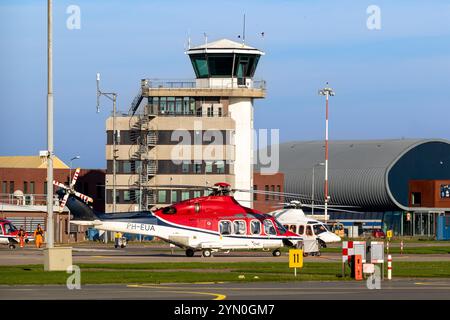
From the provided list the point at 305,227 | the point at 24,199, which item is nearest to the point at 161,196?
the point at 24,199

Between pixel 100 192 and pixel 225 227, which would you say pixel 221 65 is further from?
pixel 225 227

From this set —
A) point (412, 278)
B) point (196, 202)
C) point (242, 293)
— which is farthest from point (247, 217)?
point (242, 293)

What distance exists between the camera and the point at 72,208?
71.6 meters

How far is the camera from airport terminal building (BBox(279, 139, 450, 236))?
511 ft

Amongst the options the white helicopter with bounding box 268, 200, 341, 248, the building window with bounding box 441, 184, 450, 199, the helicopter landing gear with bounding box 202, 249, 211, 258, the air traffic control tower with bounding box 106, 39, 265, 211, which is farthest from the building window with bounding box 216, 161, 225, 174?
the helicopter landing gear with bounding box 202, 249, 211, 258

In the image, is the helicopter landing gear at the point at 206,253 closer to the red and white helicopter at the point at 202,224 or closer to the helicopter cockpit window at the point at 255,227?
the red and white helicopter at the point at 202,224

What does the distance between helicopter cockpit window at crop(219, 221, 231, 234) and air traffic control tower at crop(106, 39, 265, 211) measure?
52162mm

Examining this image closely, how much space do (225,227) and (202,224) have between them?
1.50m

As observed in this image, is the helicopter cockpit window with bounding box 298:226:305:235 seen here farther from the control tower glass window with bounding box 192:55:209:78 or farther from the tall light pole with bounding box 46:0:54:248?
the tall light pole with bounding box 46:0:54:248

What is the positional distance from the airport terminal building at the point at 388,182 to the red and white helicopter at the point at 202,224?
82571 millimetres

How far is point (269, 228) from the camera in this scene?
71812 millimetres
